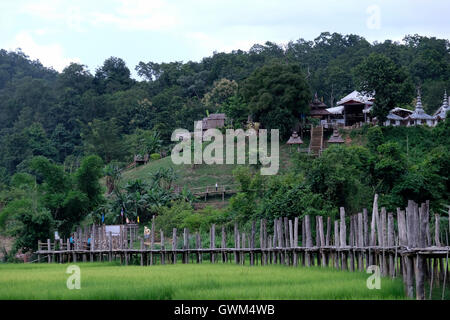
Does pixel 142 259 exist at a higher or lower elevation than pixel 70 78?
lower

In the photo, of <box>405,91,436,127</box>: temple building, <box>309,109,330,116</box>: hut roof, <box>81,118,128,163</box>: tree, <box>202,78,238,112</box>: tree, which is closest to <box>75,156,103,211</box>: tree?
<box>309,109,330,116</box>: hut roof

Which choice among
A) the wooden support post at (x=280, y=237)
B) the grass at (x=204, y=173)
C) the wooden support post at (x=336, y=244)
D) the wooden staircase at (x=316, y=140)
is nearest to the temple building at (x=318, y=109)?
the wooden staircase at (x=316, y=140)

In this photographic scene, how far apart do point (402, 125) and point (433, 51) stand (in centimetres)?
1908

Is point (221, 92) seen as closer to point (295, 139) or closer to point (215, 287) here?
point (295, 139)

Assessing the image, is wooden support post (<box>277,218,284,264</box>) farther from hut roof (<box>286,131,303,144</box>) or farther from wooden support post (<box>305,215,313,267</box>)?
hut roof (<box>286,131,303,144</box>)

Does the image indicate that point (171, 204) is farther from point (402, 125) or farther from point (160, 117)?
point (160, 117)

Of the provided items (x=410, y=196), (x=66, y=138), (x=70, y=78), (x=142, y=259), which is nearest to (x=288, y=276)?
(x=142, y=259)

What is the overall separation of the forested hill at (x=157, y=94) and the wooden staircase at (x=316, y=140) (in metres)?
2.63

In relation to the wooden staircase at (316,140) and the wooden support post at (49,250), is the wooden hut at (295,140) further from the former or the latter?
the wooden support post at (49,250)

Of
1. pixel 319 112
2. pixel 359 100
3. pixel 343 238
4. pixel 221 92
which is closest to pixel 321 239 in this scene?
pixel 343 238

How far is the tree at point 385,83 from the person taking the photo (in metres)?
55.5

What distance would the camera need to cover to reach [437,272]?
20.8 meters

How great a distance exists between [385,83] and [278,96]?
845 centimetres

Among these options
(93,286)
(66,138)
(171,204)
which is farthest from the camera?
(66,138)
